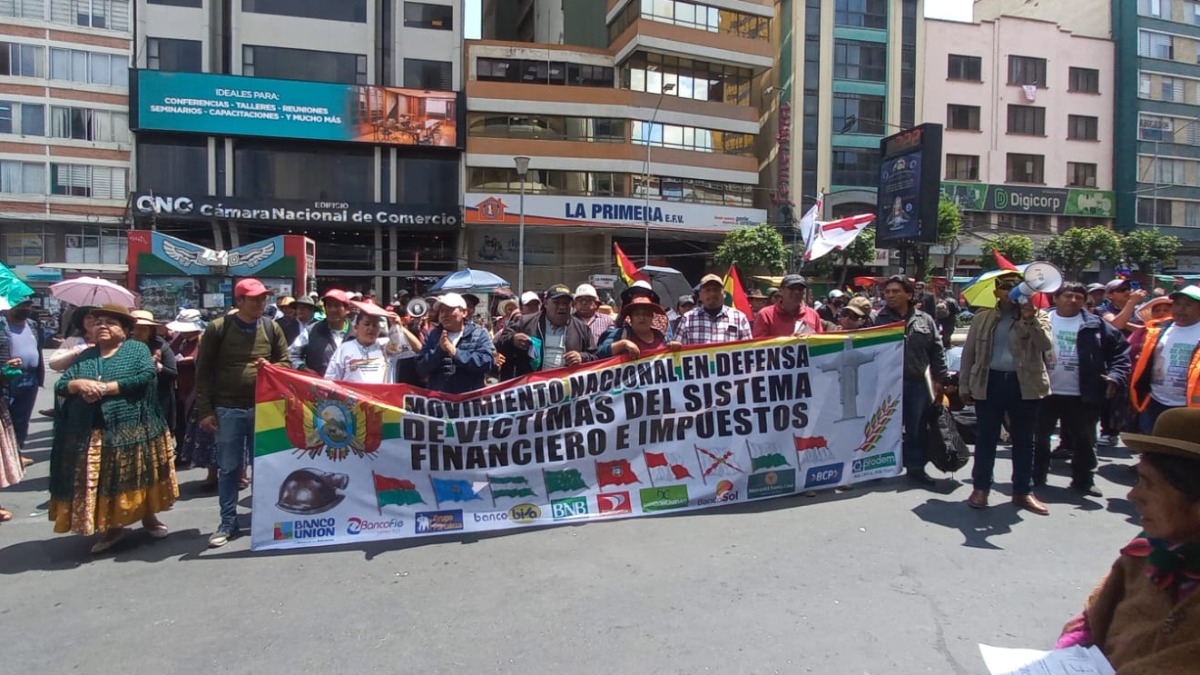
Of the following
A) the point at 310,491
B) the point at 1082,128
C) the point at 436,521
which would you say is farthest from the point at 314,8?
the point at 1082,128

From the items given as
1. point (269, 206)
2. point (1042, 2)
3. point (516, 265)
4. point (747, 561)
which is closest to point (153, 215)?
point (269, 206)

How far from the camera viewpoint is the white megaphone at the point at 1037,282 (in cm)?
525

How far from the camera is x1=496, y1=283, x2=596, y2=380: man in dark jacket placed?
6316 millimetres

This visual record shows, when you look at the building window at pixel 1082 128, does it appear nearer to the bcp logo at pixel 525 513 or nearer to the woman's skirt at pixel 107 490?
the bcp logo at pixel 525 513

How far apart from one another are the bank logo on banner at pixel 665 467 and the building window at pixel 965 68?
4570 centimetres

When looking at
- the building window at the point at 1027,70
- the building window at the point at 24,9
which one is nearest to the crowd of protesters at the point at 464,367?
the building window at the point at 24,9

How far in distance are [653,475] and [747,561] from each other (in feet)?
3.81

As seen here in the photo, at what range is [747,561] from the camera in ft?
15.1

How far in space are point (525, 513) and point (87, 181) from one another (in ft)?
126

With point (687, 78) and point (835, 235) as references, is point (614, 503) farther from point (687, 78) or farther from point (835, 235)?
point (687, 78)

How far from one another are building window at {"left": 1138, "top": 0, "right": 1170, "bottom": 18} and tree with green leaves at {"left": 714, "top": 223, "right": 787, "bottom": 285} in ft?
103

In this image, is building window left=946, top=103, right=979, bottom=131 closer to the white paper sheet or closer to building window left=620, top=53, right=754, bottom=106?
building window left=620, top=53, right=754, bottom=106

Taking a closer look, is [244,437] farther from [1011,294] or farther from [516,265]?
[516,265]

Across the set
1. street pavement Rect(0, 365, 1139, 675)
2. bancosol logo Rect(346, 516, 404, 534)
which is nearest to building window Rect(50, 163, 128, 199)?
street pavement Rect(0, 365, 1139, 675)
